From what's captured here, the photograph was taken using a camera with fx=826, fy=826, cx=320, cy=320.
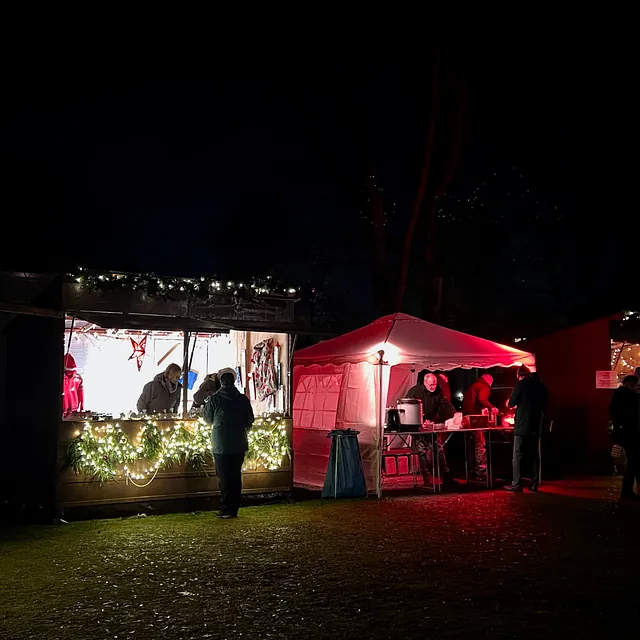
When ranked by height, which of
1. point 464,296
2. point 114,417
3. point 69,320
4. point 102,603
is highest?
point 464,296

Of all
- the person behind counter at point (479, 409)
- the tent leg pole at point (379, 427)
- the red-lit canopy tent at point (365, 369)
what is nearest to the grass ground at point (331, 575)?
the tent leg pole at point (379, 427)

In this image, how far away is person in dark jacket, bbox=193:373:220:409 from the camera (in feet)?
40.5

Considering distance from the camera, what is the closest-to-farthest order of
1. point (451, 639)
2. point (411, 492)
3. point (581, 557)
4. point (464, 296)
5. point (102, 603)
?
point (451, 639), point (102, 603), point (581, 557), point (411, 492), point (464, 296)

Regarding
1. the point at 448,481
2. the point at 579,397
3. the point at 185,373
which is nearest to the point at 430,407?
the point at 448,481

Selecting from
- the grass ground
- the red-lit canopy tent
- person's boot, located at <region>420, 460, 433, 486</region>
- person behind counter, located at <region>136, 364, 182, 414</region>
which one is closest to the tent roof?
the red-lit canopy tent

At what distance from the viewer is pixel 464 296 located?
92.0ft

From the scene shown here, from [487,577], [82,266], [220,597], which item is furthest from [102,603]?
[82,266]

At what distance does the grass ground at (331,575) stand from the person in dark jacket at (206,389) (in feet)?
7.70

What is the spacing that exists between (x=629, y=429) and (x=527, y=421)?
1.44m

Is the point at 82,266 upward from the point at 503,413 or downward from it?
upward

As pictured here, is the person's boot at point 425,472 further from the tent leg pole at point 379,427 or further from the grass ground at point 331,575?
the grass ground at point 331,575

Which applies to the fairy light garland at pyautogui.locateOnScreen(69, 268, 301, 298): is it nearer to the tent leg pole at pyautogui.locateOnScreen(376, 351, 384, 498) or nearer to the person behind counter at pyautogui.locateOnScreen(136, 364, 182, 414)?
the person behind counter at pyautogui.locateOnScreen(136, 364, 182, 414)

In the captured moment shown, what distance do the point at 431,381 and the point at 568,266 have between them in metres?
17.1

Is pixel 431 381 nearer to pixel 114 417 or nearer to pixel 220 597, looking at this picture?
pixel 114 417
